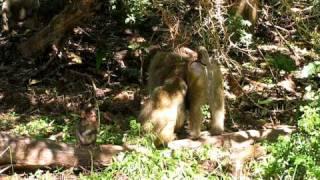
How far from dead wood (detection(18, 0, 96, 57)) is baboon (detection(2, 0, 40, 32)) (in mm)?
939

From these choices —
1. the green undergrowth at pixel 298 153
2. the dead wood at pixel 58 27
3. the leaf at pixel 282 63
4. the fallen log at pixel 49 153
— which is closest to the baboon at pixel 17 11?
the dead wood at pixel 58 27

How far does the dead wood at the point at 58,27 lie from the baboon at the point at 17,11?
94 centimetres

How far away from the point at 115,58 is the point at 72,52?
80 cm

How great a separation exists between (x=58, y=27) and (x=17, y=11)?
1.93 m

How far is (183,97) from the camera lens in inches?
261

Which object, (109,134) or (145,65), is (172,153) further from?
(145,65)

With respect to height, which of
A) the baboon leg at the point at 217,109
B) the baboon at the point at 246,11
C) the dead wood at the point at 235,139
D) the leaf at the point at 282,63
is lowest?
the dead wood at the point at 235,139

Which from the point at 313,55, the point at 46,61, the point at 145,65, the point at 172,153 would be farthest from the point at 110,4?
the point at 172,153

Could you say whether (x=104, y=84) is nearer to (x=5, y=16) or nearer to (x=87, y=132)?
(x=5, y=16)

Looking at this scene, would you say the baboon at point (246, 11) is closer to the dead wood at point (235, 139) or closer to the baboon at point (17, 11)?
the dead wood at point (235, 139)

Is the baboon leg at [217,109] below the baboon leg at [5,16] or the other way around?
below

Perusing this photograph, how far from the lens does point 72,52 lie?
10367 mm

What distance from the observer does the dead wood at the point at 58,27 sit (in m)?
8.93

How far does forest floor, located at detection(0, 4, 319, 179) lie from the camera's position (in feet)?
25.5
